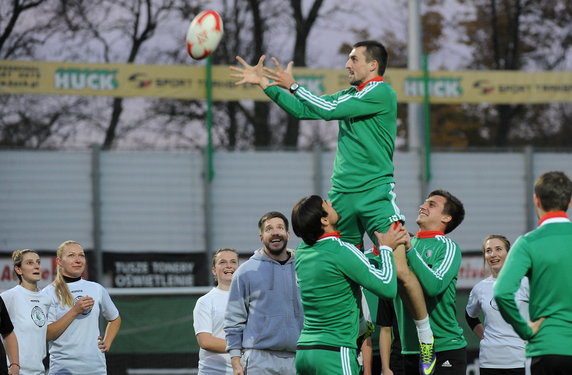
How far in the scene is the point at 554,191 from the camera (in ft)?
19.1

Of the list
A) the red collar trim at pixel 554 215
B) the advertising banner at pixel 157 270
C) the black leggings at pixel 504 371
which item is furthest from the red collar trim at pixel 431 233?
the advertising banner at pixel 157 270

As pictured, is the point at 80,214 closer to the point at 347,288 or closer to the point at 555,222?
the point at 347,288

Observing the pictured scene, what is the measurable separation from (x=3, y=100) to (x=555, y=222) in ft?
59.4

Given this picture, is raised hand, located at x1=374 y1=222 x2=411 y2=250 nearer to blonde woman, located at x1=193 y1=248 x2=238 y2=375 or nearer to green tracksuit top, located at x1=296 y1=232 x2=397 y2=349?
green tracksuit top, located at x1=296 y1=232 x2=397 y2=349

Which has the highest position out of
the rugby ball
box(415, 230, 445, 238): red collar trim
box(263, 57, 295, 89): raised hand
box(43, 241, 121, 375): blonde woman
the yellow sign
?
the yellow sign

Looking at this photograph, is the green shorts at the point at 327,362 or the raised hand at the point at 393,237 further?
the raised hand at the point at 393,237

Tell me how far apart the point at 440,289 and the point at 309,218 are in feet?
4.40

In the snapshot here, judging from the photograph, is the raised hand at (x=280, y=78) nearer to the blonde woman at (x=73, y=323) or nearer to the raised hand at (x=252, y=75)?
the raised hand at (x=252, y=75)

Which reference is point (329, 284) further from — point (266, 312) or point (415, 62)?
point (415, 62)

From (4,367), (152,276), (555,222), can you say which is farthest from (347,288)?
(152,276)

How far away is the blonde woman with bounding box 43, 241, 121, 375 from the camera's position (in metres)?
9.07

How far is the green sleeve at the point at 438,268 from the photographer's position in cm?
719

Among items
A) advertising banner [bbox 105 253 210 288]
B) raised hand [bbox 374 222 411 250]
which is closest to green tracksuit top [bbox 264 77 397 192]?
raised hand [bbox 374 222 411 250]

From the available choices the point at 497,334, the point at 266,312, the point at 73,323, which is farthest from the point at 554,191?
the point at 73,323
